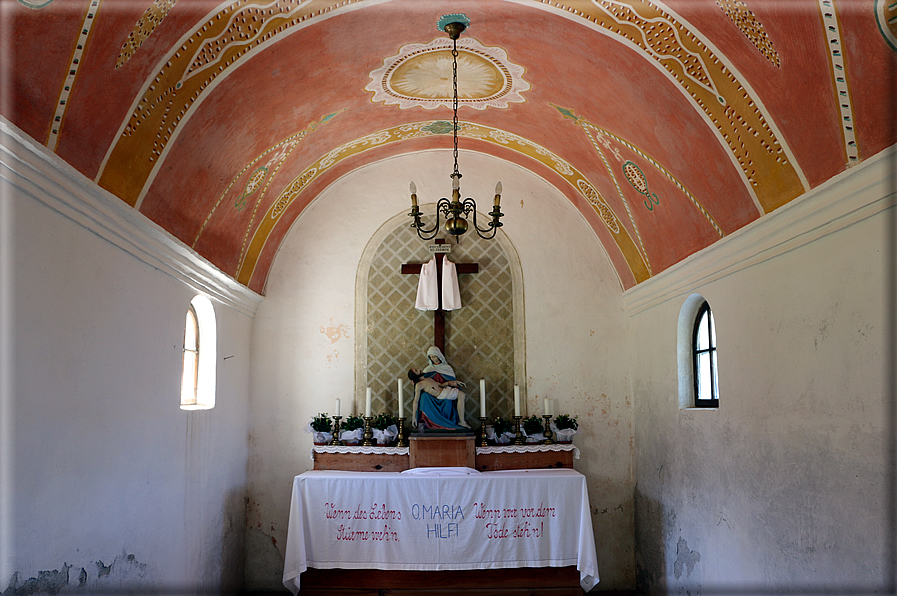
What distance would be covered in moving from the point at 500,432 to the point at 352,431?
169 cm

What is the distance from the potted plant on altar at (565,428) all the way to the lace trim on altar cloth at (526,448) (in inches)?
3.0

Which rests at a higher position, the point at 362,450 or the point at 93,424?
the point at 93,424

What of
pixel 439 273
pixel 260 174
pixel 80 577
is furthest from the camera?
pixel 439 273

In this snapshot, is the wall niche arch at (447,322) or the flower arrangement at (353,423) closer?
the flower arrangement at (353,423)

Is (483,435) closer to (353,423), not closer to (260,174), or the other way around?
(353,423)

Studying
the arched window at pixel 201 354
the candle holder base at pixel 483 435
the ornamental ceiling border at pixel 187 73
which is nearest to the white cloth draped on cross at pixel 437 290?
the candle holder base at pixel 483 435

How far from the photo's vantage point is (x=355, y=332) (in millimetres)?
8273

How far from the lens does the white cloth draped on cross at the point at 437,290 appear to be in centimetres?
805

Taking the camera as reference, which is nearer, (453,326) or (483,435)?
(483,435)

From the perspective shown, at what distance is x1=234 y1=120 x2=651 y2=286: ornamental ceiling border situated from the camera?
7578 millimetres

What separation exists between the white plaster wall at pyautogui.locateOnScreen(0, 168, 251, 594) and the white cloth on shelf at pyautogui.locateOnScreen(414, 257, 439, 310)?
2.79m

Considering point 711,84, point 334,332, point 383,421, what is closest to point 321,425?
point 383,421

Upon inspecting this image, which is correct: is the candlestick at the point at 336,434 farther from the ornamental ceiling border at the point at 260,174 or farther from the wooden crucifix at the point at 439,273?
the ornamental ceiling border at the point at 260,174

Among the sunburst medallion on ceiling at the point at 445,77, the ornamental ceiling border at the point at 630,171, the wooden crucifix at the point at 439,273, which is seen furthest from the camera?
the wooden crucifix at the point at 439,273
